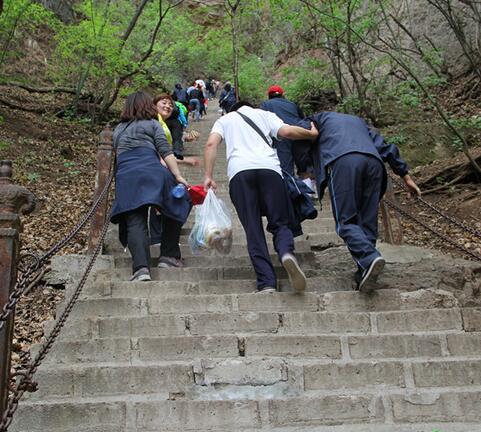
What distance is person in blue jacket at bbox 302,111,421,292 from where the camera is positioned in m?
4.59

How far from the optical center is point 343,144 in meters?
4.89

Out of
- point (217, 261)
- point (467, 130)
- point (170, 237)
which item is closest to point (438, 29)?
point (467, 130)

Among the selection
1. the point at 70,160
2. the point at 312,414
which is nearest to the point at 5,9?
the point at 70,160

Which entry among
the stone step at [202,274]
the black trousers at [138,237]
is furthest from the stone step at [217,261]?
the black trousers at [138,237]

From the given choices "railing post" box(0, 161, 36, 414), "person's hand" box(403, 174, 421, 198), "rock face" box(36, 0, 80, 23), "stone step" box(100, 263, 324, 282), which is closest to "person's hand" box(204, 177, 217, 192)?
"stone step" box(100, 263, 324, 282)

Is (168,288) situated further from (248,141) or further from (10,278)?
(10,278)

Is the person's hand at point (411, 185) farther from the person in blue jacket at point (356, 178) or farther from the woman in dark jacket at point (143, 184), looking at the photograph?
the woman in dark jacket at point (143, 184)

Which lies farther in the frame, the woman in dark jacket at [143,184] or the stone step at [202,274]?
the stone step at [202,274]

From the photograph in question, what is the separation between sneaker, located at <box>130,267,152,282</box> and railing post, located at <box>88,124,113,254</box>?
137 centimetres

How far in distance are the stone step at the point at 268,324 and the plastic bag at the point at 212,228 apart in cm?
92

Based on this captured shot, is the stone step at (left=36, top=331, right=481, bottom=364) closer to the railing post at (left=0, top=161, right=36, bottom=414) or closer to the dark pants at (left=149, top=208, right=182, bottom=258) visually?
the railing post at (left=0, top=161, right=36, bottom=414)

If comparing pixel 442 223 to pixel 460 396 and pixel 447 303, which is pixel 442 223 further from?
pixel 460 396

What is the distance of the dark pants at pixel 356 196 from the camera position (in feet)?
15.3

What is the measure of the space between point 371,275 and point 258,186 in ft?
4.02
